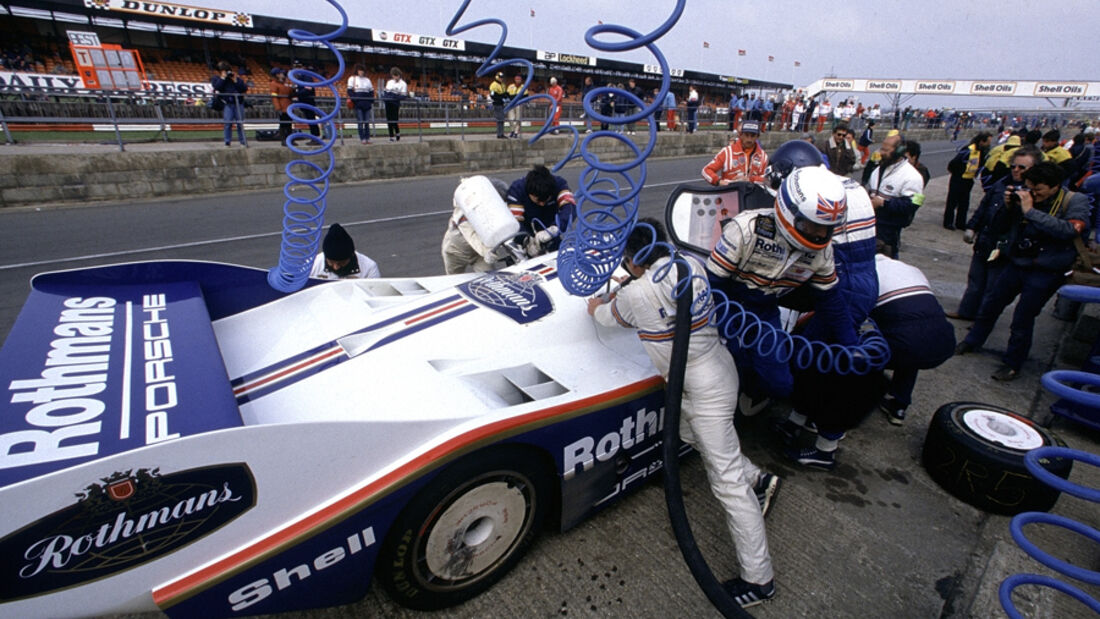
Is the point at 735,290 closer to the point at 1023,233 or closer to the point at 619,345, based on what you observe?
the point at 619,345

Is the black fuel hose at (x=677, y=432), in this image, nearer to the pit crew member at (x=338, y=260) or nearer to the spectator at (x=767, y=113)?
the pit crew member at (x=338, y=260)

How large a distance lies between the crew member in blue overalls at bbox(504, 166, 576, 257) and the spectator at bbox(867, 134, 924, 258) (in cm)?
325

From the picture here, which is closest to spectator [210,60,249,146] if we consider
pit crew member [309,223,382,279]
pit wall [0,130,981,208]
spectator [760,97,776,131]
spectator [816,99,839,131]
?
pit wall [0,130,981,208]

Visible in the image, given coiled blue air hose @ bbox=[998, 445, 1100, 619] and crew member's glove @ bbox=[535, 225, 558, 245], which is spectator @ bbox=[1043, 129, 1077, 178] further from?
coiled blue air hose @ bbox=[998, 445, 1100, 619]

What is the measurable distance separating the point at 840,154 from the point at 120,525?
8.84 metres

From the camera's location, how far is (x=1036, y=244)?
13.5 ft

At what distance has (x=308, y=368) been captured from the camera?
2.45m

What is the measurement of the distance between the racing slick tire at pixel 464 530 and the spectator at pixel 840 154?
7445 millimetres

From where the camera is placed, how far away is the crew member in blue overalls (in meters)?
4.09

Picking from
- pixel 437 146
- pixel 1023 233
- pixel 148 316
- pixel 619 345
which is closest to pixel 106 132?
pixel 437 146

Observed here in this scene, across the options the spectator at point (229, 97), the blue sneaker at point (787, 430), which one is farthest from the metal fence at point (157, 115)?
the blue sneaker at point (787, 430)

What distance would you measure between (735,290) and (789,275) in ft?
0.91

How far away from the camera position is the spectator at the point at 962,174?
921 cm

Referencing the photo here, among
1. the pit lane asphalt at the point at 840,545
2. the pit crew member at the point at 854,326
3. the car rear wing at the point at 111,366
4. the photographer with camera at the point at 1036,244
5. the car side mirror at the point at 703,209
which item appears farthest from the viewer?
the photographer with camera at the point at 1036,244
